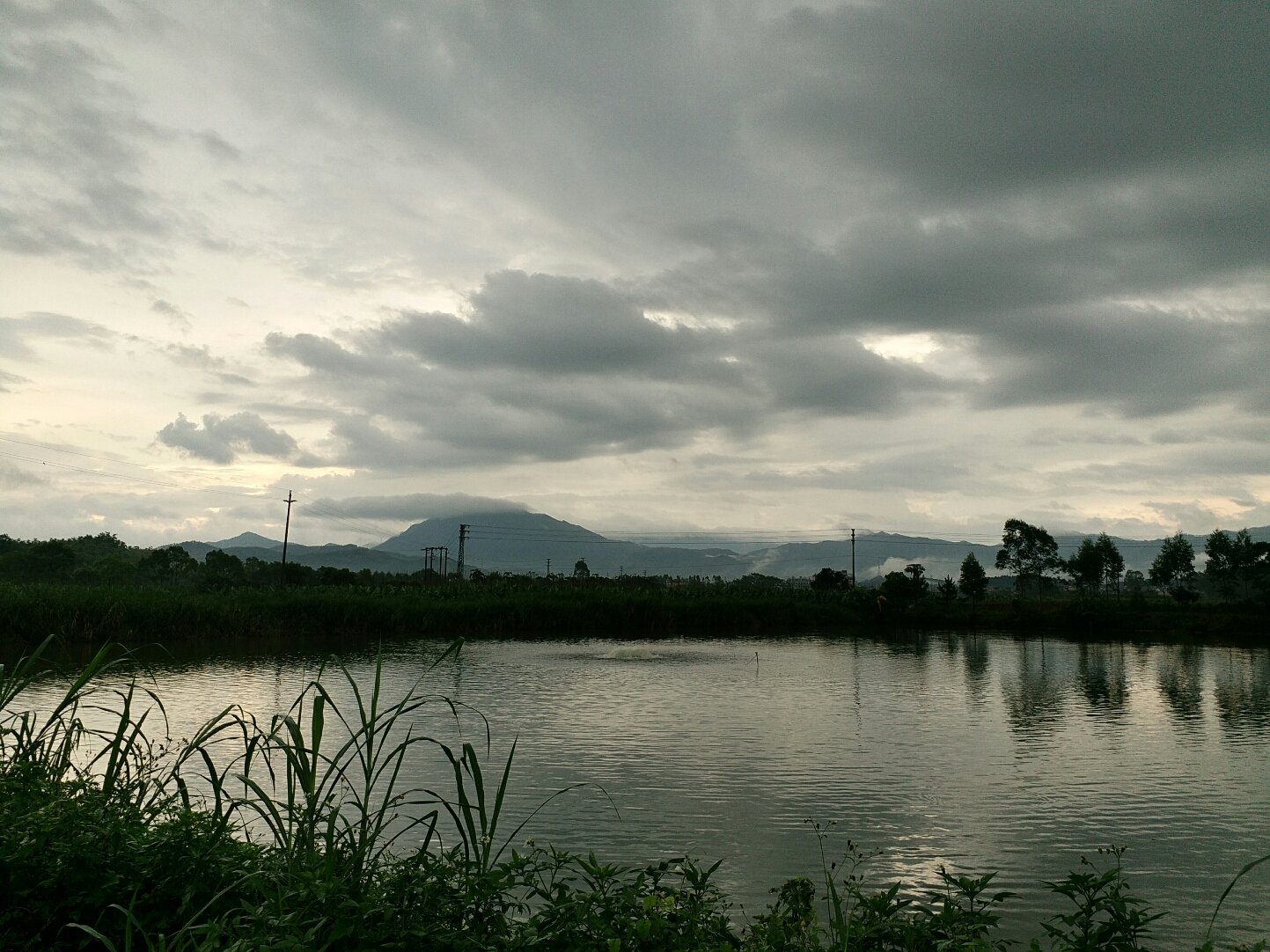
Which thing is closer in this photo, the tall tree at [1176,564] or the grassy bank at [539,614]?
the grassy bank at [539,614]

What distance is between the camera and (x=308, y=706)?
14.8 metres

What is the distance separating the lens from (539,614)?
127ft

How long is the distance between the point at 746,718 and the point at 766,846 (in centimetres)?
778

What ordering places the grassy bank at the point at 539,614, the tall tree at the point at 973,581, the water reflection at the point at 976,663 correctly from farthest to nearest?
the tall tree at the point at 973,581 → the grassy bank at the point at 539,614 → the water reflection at the point at 976,663

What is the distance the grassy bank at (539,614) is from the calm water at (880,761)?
595cm

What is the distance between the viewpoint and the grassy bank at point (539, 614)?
2659 centimetres

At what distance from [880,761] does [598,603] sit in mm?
28659

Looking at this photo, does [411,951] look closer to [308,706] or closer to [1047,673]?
[308,706]

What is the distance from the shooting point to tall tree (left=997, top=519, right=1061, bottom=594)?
6681 cm

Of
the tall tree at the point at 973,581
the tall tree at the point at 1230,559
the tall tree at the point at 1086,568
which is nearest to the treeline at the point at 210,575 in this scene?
the tall tree at the point at 973,581

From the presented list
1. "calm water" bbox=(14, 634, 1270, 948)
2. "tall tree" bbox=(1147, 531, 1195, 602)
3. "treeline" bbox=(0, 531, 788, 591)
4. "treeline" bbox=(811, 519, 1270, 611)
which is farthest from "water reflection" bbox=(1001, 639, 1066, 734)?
"tall tree" bbox=(1147, 531, 1195, 602)

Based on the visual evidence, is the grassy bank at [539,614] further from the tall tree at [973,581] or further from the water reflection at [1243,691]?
the water reflection at [1243,691]

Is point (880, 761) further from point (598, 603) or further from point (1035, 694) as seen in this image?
point (598, 603)

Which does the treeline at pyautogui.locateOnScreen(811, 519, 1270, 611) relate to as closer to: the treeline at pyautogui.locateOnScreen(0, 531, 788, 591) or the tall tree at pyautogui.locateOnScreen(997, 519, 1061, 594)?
the tall tree at pyautogui.locateOnScreen(997, 519, 1061, 594)
